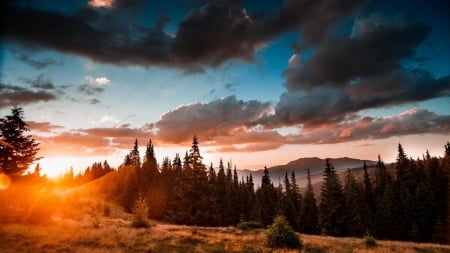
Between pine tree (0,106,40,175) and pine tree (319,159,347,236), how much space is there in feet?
162

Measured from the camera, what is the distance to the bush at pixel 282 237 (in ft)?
68.3

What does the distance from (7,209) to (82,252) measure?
14.7 meters

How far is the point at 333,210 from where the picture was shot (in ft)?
185

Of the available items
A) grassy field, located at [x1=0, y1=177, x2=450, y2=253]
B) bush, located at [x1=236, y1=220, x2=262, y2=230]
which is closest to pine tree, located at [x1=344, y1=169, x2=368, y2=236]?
bush, located at [x1=236, y1=220, x2=262, y2=230]

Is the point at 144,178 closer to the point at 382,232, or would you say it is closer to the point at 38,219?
the point at 38,219

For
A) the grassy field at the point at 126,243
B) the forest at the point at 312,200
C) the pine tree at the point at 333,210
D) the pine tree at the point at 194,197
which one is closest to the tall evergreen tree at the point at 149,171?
the forest at the point at 312,200

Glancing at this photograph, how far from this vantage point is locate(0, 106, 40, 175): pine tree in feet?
96.9

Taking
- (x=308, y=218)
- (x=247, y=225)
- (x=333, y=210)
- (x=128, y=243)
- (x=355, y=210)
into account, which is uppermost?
(x=128, y=243)

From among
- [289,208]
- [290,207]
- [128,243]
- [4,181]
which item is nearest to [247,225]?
[128,243]

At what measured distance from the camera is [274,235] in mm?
21266

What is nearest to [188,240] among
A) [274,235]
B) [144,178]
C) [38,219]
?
[274,235]

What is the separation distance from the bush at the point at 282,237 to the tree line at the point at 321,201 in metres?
24.0

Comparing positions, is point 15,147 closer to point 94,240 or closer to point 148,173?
point 94,240

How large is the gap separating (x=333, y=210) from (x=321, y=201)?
3.54 meters
